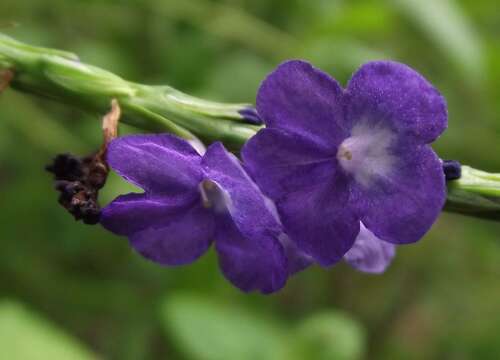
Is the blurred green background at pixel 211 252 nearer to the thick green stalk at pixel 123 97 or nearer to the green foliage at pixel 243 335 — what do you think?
the green foliage at pixel 243 335

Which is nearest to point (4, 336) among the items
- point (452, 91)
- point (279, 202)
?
point (279, 202)

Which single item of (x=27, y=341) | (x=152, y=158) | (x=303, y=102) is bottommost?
(x=27, y=341)

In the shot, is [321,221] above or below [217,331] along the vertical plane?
above

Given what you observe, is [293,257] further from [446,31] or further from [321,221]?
[446,31]

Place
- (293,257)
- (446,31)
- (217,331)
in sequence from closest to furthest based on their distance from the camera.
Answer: (293,257) < (217,331) < (446,31)

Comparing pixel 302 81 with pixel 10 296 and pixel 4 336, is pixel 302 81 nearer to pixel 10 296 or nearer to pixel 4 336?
pixel 4 336

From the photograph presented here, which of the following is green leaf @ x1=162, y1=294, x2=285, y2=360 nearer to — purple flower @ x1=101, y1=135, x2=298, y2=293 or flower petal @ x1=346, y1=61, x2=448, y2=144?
purple flower @ x1=101, y1=135, x2=298, y2=293

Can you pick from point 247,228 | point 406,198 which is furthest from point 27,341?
point 406,198
